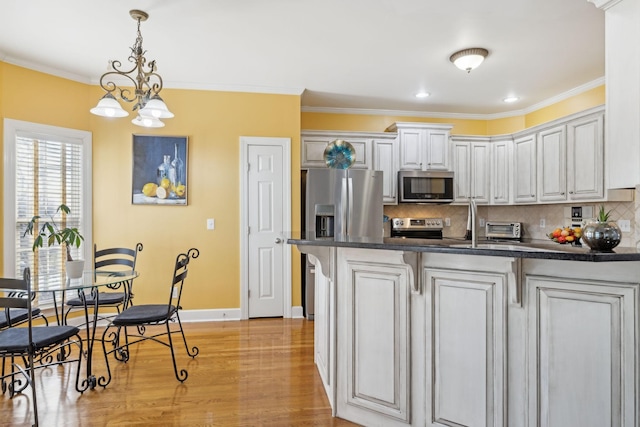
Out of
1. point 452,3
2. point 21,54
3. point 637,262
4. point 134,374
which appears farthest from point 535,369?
point 21,54

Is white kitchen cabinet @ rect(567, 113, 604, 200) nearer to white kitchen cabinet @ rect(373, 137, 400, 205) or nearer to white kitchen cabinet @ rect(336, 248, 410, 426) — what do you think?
white kitchen cabinet @ rect(373, 137, 400, 205)

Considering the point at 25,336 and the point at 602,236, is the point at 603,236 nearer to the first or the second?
the point at 602,236

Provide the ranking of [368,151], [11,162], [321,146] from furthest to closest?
1. [368,151]
2. [321,146]
3. [11,162]

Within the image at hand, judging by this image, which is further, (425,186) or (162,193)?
(425,186)

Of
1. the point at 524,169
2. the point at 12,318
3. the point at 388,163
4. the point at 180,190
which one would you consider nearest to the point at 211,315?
the point at 180,190

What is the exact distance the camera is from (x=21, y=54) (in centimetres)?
343

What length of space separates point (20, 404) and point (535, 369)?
296 cm

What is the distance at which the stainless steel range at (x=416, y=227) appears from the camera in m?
5.02

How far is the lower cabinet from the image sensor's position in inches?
67.2

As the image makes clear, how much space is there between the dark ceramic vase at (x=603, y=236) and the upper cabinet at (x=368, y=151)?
10.7 feet

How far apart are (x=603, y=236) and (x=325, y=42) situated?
102 inches

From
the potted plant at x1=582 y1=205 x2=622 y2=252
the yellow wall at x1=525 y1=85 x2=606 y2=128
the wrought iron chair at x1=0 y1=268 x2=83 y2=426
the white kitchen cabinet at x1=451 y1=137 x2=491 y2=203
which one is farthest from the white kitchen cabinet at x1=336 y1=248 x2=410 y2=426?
the yellow wall at x1=525 y1=85 x2=606 y2=128

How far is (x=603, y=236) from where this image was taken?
1.48 meters

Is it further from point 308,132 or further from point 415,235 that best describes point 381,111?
point 415,235
